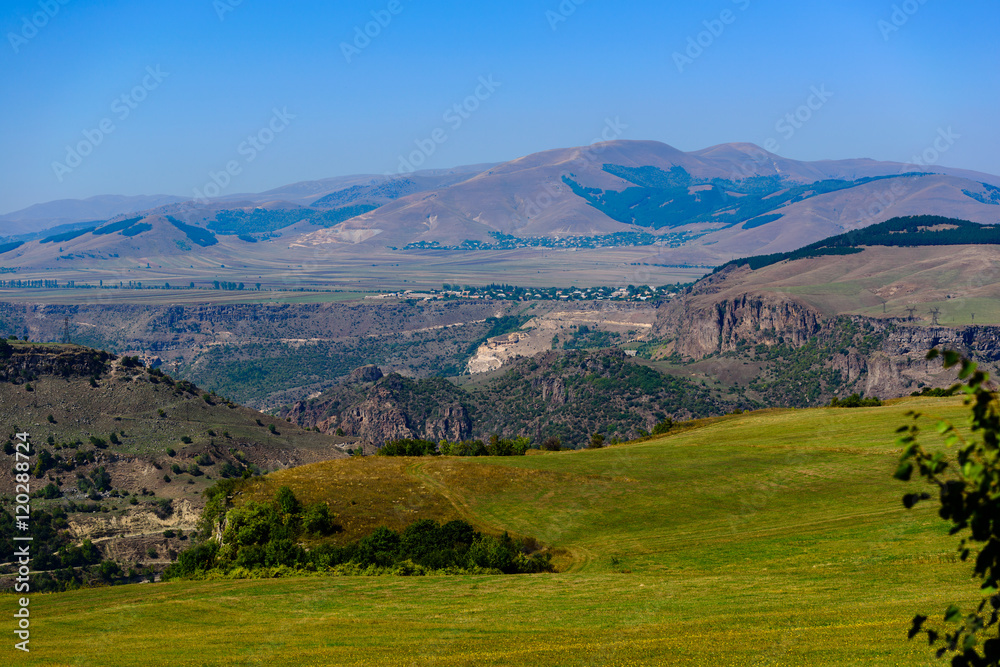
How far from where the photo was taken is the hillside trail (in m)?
42.1

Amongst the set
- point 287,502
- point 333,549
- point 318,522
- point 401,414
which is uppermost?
point 287,502

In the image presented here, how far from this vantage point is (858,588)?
27.6 meters

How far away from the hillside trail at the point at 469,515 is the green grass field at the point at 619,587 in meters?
0.18

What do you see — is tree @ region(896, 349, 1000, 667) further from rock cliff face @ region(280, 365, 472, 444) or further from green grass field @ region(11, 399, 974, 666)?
rock cliff face @ region(280, 365, 472, 444)

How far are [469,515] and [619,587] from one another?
2017 centimetres

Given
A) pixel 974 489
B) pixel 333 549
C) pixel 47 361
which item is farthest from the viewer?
pixel 47 361

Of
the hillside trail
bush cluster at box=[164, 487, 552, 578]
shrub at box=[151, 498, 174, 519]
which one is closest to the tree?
the hillside trail

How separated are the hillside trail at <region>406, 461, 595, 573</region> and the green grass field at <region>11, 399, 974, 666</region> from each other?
0.58 ft

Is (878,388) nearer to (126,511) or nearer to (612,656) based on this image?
(126,511)

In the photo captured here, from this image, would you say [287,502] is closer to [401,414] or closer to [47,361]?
[47,361]

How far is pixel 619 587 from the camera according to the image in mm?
32312

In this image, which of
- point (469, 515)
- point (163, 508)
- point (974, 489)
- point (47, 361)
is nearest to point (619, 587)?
point (469, 515)

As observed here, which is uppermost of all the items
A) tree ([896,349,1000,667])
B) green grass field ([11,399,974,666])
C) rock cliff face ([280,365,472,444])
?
tree ([896,349,1000,667])

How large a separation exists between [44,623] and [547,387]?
16182 cm
